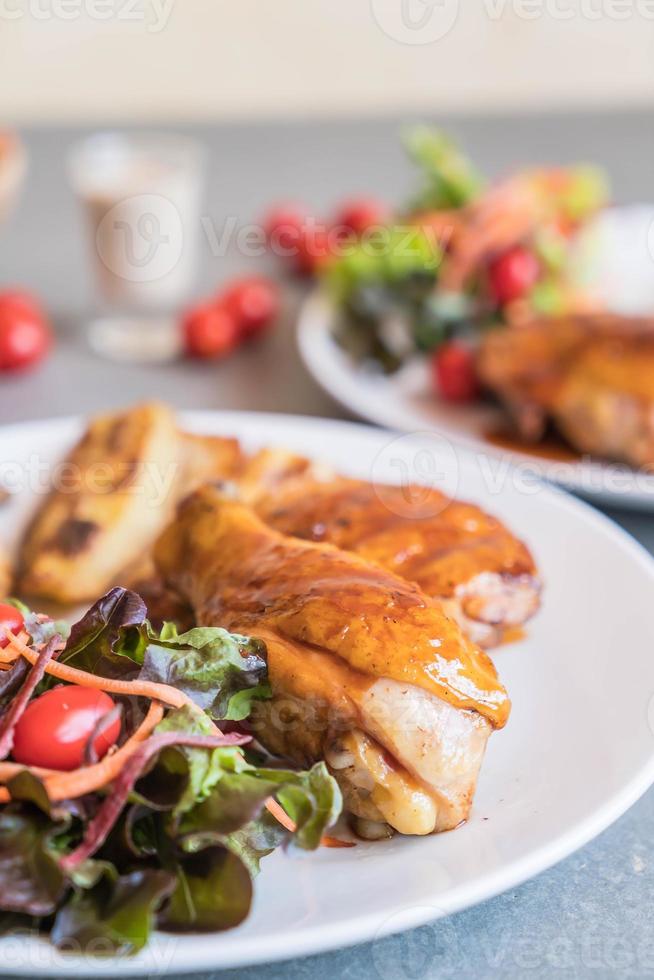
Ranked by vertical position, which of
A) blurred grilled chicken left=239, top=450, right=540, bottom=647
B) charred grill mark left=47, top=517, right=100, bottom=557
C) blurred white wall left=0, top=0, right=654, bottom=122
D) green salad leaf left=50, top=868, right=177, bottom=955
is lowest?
blurred white wall left=0, top=0, right=654, bottom=122

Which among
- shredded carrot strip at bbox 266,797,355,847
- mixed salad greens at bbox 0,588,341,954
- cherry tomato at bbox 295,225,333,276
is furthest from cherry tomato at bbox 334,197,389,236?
shredded carrot strip at bbox 266,797,355,847

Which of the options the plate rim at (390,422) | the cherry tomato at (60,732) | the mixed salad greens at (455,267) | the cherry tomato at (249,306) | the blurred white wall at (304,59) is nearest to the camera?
the cherry tomato at (60,732)

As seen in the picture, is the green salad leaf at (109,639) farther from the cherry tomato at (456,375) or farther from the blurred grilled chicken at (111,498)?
the cherry tomato at (456,375)

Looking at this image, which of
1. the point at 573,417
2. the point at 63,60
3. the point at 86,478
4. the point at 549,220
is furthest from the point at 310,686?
the point at 63,60

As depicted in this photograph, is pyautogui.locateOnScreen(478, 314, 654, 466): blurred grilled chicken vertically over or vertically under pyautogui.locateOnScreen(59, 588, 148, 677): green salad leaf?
under

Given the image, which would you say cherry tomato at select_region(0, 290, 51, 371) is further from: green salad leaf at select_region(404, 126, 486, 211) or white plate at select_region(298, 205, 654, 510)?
green salad leaf at select_region(404, 126, 486, 211)

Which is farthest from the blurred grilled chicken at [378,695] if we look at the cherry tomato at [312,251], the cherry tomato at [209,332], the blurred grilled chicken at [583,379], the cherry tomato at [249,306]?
the cherry tomato at [312,251]
